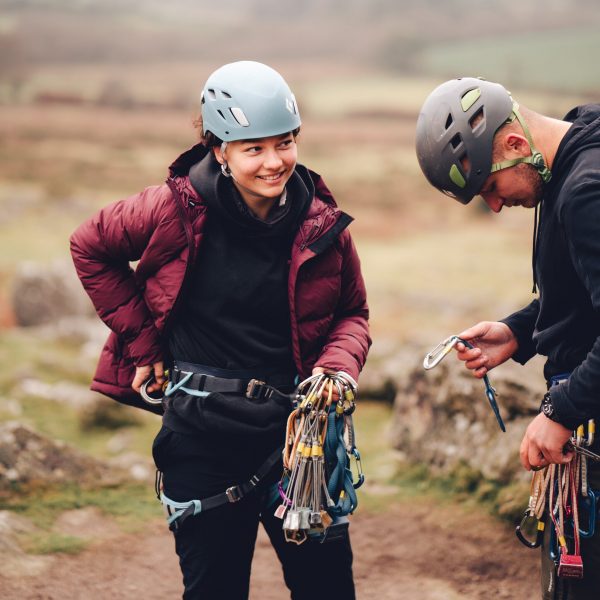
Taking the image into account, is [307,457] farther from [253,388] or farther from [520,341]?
[520,341]

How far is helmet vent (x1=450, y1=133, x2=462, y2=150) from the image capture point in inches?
121


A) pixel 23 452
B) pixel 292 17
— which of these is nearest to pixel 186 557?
pixel 23 452

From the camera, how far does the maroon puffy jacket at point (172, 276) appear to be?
3461 mm

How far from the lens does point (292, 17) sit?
88188mm

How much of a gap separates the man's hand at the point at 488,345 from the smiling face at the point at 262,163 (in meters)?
1.00

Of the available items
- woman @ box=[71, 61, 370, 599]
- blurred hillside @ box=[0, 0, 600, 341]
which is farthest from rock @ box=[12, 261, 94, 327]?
woman @ box=[71, 61, 370, 599]

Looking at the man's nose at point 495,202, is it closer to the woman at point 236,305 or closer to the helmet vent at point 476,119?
the helmet vent at point 476,119

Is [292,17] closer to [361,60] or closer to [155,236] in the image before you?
[361,60]

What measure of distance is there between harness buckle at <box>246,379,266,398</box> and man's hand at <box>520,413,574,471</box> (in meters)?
1.10

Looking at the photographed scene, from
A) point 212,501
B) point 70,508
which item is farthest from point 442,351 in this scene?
point 70,508

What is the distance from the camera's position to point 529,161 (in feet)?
9.86

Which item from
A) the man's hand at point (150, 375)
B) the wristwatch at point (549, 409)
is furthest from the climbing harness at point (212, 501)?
the wristwatch at point (549, 409)

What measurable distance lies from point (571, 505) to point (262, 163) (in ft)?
6.02

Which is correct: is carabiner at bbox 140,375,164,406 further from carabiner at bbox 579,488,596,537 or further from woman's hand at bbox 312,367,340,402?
carabiner at bbox 579,488,596,537
